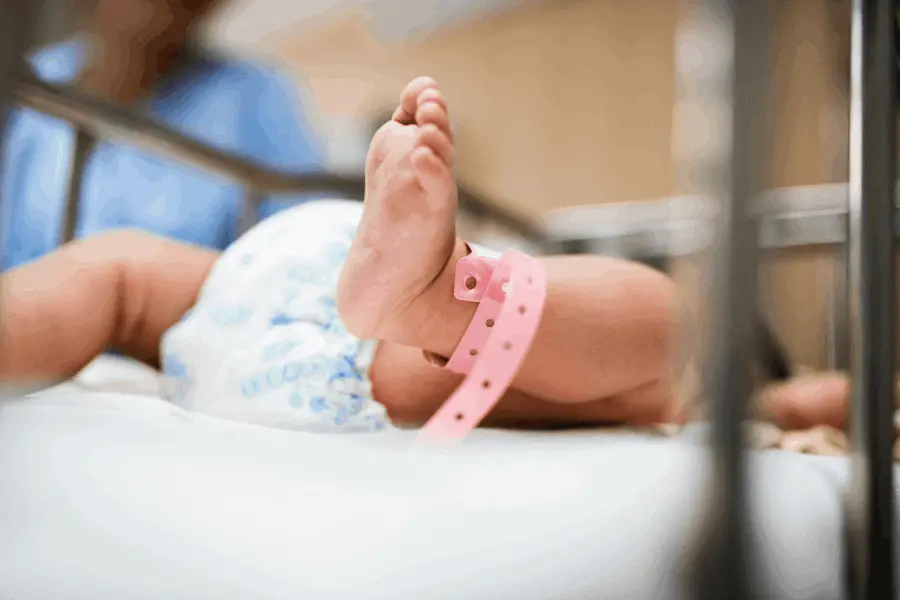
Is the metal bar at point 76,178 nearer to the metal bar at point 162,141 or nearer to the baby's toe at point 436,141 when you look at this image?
the metal bar at point 162,141

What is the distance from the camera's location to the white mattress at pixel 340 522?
261 millimetres

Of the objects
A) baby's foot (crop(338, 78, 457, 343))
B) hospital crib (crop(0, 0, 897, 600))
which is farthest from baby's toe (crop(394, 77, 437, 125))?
hospital crib (crop(0, 0, 897, 600))

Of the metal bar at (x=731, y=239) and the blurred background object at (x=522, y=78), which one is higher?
the blurred background object at (x=522, y=78)

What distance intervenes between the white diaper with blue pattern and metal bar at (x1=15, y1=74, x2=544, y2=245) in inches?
2.0

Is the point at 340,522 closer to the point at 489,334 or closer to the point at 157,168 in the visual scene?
the point at 489,334

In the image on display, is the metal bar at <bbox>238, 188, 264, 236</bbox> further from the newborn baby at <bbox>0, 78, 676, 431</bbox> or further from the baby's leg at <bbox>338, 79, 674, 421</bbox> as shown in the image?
the baby's leg at <bbox>338, 79, 674, 421</bbox>

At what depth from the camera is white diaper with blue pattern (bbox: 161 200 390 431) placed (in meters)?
0.42

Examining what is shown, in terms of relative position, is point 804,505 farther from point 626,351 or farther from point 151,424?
point 151,424

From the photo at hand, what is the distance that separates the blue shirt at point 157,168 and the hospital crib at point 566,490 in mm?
150

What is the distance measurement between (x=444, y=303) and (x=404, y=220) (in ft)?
0.17

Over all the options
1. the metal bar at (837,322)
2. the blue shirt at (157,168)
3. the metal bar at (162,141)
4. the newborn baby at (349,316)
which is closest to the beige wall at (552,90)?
the metal bar at (837,322)

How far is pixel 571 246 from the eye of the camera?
1.16 m

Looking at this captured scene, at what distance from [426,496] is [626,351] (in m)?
0.18

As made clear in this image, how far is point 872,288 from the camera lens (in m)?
0.33
